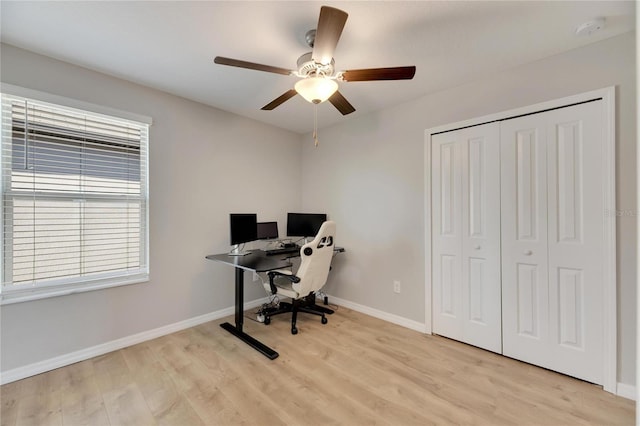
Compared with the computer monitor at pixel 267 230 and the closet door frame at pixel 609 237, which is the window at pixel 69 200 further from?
the closet door frame at pixel 609 237

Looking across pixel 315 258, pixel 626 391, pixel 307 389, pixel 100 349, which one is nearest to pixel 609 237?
pixel 626 391

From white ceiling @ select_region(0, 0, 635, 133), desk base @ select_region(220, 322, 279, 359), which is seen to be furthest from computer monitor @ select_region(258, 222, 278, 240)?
white ceiling @ select_region(0, 0, 635, 133)

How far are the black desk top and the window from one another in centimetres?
77

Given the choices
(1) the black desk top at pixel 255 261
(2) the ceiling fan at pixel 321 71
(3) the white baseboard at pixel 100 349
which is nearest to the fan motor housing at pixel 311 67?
(2) the ceiling fan at pixel 321 71

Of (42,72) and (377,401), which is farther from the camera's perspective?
(42,72)

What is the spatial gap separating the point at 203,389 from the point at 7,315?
1559 millimetres

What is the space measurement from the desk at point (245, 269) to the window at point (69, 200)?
32.8 inches

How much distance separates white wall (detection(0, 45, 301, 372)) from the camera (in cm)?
208

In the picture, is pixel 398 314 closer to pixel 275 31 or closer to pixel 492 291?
pixel 492 291

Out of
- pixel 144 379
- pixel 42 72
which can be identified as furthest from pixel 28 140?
pixel 144 379

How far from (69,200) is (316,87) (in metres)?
2.25

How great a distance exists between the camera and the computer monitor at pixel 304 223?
11.9 feet

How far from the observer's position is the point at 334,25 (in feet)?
4.55

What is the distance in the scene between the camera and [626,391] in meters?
1.80
